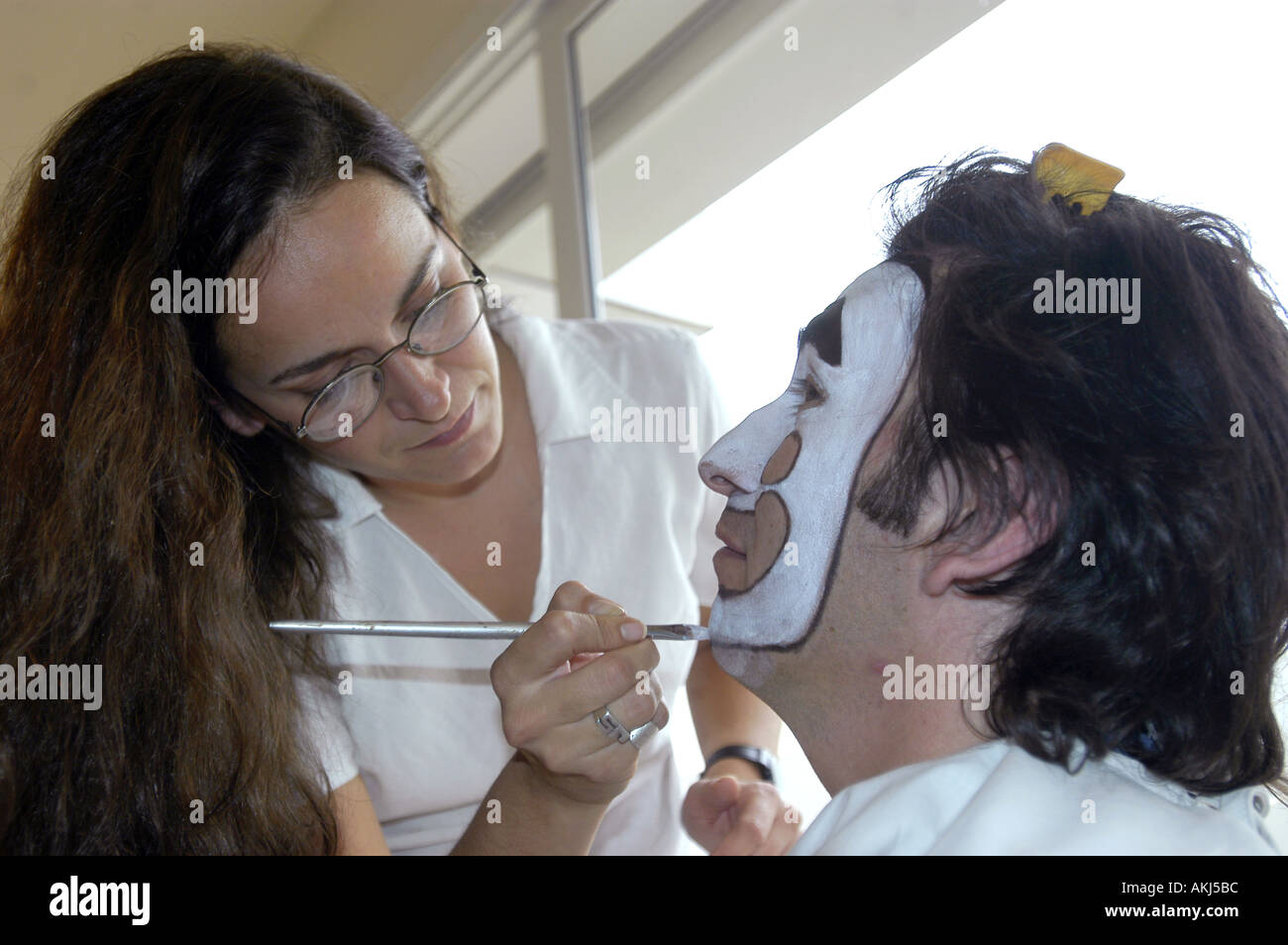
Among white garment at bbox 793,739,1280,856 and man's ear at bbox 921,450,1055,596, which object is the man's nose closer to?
man's ear at bbox 921,450,1055,596

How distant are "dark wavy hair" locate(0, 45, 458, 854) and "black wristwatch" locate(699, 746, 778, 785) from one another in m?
0.51

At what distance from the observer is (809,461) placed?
92 centimetres

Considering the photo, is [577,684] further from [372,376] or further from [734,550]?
[372,376]

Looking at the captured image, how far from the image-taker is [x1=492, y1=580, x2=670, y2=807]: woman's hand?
0.90 metres

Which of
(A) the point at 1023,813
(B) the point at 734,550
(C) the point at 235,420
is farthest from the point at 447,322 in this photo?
(A) the point at 1023,813

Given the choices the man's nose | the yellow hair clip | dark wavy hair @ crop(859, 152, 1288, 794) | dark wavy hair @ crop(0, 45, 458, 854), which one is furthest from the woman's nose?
the yellow hair clip

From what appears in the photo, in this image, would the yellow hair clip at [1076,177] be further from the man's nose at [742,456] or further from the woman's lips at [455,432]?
the woman's lips at [455,432]

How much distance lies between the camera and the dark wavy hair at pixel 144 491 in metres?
1.04

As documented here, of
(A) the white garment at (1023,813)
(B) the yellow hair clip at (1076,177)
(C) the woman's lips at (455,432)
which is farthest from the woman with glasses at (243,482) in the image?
(B) the yellow hair clip at (1076,177)

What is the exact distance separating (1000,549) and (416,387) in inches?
23.0
